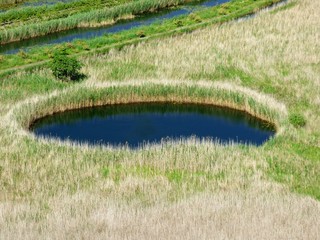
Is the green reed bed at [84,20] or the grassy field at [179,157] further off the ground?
the green reed bed at [84,20]

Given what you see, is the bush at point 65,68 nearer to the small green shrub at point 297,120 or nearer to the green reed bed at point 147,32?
the green reed bed at point 147,32

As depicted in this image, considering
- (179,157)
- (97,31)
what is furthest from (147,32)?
(179,157)

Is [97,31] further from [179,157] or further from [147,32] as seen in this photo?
[179,157]

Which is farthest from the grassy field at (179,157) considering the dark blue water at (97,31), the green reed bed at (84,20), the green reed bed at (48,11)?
the green reed bed at (48,11)

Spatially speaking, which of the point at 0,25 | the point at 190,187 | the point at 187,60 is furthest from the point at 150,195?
the point at 0,25

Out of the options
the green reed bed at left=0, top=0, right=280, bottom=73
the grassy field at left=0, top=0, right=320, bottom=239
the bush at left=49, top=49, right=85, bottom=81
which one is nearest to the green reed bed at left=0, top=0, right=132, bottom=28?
the green reed bed at left=0, top=0, right=280, bottom=73

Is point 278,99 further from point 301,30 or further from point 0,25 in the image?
point 0,25
